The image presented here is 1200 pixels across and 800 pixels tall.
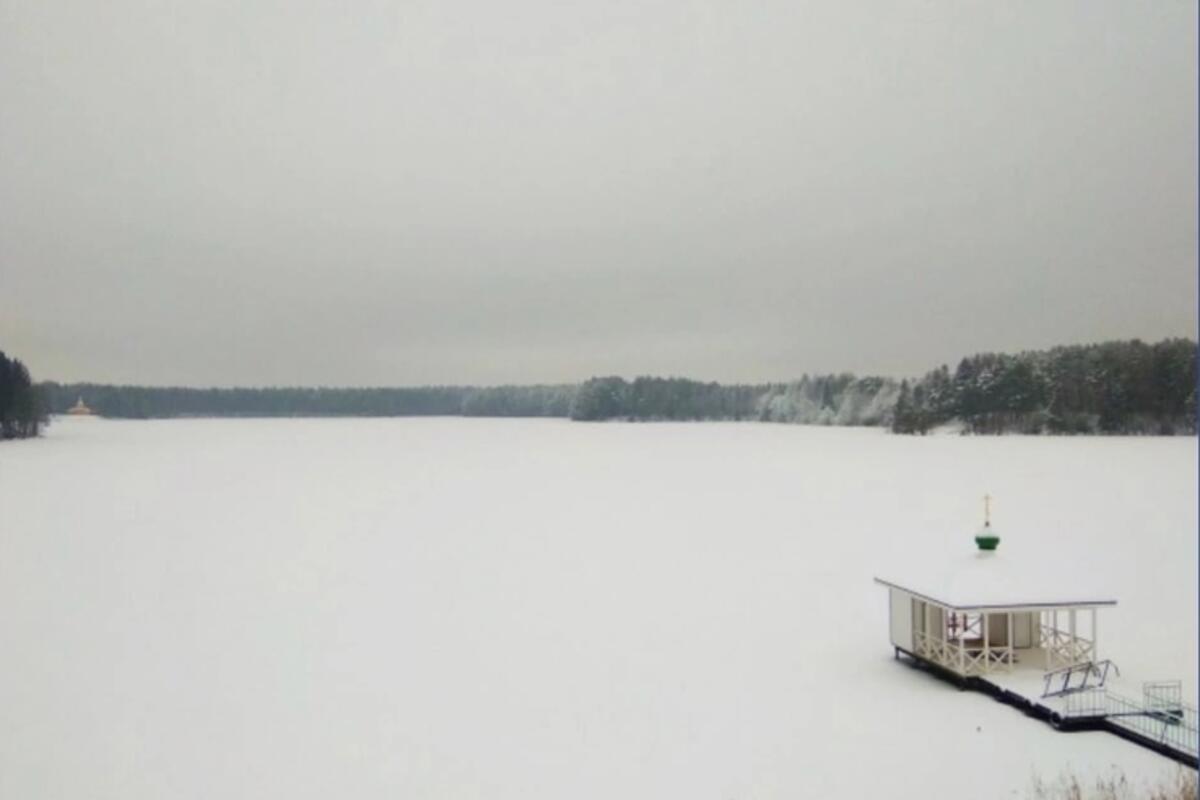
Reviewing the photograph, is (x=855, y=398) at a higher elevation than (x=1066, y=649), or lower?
higher

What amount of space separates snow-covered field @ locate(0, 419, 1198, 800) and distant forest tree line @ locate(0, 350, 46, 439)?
21 cm

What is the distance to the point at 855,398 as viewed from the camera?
7.52 m

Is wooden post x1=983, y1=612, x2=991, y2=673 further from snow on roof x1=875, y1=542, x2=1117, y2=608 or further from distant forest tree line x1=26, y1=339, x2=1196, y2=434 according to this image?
distant forest tree line x1=26, y1=339, x2=1196, y2=434

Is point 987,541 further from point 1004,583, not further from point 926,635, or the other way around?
point 926,635

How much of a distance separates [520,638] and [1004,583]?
9.29 feet

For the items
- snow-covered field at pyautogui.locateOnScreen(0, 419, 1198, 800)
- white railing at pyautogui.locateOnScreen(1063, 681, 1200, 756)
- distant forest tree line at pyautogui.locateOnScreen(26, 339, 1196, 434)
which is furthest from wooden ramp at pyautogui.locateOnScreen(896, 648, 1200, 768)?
distant forest tree line at pyautogui.locateOnScreen(26, 339, 1196, 434)

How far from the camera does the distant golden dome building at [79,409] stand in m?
4.46

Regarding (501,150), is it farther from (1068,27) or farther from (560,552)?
(560,552)

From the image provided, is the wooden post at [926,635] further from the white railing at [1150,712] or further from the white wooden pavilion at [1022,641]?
the white railing at [1150,712]

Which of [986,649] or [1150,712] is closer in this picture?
[1150,712]

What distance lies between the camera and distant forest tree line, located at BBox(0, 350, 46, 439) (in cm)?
399

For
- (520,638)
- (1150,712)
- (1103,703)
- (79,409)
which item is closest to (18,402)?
(79,409)

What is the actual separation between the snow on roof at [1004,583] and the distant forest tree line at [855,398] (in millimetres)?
799

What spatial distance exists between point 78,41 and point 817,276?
14.7 feet
